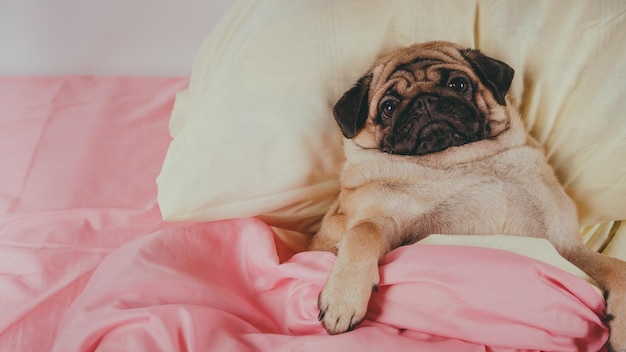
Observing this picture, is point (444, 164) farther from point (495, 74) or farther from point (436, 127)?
point (495, 74)

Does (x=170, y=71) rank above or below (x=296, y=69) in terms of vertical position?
below

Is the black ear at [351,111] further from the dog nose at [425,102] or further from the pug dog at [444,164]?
the dog nose at [425,102]

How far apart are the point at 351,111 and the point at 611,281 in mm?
724

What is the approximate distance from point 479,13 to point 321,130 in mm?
563

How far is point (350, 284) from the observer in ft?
4.16

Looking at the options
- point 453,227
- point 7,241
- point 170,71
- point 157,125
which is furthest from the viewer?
point 170,71

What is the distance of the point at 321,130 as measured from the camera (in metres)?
1.66

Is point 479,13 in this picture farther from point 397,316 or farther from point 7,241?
point 7,241

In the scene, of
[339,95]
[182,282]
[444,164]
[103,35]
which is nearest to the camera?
[182,282]

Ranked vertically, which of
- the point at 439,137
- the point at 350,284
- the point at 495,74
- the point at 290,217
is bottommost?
the point at 290,217

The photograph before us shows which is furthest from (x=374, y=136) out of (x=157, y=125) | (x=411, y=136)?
(x=157, y=125)

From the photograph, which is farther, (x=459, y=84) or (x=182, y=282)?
(x=459, y=84)

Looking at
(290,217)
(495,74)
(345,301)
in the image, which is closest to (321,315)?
(345,301)

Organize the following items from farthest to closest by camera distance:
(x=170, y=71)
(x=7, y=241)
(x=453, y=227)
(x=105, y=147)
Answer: (x=170, y=71) → (x=105, y=147) → (x=7, y=241) → (x=453, y=227)
